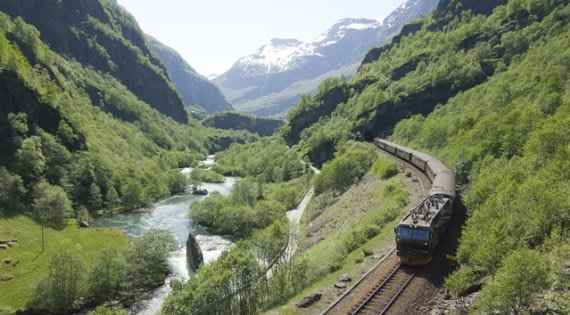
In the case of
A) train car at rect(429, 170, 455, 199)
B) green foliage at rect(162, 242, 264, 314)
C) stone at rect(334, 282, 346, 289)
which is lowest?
green foliage at rect(162, 242, 264, 314)

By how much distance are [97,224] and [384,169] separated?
79.8m

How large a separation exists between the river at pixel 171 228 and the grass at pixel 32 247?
945 cm

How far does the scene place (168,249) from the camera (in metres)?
77.3

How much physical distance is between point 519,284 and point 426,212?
1888 cm

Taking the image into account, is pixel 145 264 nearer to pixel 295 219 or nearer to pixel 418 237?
pixel 295 219

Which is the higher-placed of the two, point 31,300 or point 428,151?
point 428,151

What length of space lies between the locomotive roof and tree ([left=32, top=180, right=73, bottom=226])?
278 feet

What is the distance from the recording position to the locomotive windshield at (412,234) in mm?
36406

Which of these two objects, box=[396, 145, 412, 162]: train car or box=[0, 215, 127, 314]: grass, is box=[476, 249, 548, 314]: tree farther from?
box=[396, 145, 412, 162]: train car

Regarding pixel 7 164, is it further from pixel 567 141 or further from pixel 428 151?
pixel 567 141

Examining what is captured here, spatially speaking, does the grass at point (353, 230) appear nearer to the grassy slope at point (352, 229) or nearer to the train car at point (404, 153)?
the grassy slope at point (352, 229)

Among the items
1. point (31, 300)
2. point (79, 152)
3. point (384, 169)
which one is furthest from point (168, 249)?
point (79, 152)

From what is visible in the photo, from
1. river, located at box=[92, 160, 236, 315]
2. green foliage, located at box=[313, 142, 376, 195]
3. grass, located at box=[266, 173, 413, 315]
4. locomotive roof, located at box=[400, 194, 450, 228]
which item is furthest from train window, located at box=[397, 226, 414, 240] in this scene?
green foliage, located at box=[313, 142, 376, 195]

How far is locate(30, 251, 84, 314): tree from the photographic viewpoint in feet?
195
